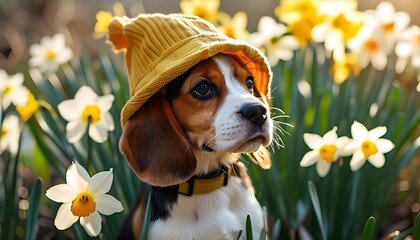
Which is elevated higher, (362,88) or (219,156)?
(219,156)

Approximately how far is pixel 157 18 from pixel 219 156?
0.48 metres

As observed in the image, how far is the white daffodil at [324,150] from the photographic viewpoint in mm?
2201

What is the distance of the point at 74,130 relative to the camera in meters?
2.37

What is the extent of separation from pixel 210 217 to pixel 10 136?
1.08 metres

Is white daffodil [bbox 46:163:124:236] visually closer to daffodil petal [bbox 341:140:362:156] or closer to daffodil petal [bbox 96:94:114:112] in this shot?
daffodil petal [bbox 96:94:114:112]

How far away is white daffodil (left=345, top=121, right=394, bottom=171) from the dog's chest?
1.27ft

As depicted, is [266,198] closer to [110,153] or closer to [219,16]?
[110,153]

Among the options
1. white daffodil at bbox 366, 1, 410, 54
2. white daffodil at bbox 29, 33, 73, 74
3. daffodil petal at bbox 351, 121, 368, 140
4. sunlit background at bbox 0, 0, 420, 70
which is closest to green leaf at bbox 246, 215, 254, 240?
daffodil petal at bbox 351, 121, 368, 140

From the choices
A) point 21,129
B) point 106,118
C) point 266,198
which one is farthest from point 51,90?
point 266,198

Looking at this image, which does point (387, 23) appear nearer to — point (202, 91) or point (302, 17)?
point (302, 17)

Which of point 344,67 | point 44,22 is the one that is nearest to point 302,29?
point 344,67

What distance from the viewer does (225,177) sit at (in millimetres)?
2098

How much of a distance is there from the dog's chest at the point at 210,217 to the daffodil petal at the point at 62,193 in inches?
10.4

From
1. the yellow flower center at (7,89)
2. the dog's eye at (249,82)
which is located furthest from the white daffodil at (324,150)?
the yellow flower center at (7,89)
